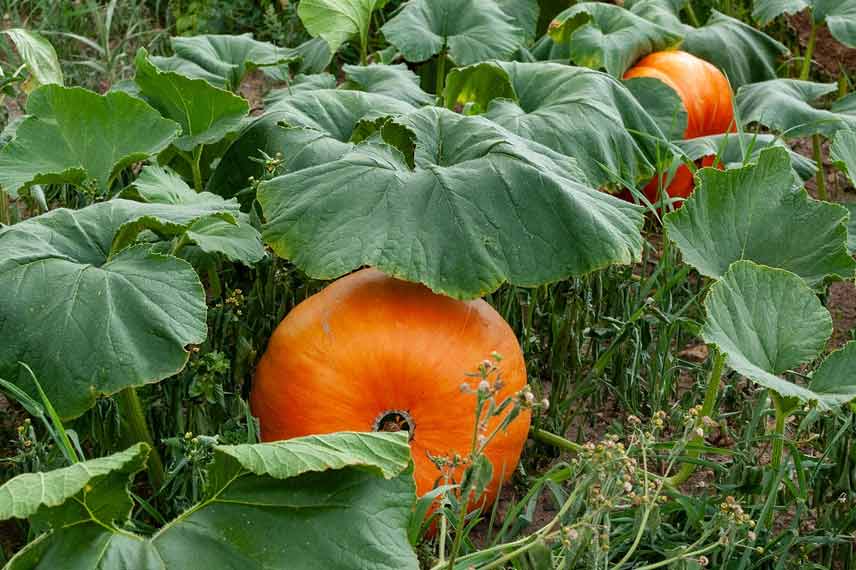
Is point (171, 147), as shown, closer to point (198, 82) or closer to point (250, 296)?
point (198, 82)

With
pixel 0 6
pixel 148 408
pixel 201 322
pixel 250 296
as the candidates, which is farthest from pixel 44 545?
pixel 0 6

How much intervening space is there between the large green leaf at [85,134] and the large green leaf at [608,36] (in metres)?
1.48

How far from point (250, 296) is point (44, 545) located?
98 cm

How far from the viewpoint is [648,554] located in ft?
7.26

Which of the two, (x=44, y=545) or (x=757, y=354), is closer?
(x=44, y=545)

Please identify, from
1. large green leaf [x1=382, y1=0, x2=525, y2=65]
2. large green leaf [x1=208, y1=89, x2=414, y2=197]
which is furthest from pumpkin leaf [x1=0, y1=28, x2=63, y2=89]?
large green leaf [x1=382, y1=0, x2=525, y2=65]

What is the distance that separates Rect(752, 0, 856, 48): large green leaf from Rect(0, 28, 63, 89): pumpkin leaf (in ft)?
7.48

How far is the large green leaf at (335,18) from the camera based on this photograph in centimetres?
339

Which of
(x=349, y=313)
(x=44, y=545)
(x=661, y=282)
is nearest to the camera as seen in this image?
(x=44, y=545)

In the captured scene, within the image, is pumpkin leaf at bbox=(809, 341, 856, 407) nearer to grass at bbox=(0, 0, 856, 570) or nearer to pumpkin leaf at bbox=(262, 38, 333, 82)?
grass at bbox=(0, 0, 856, 570)

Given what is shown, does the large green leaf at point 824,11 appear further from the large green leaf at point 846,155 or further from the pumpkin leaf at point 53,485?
the pumpkin leaf at point 53,485

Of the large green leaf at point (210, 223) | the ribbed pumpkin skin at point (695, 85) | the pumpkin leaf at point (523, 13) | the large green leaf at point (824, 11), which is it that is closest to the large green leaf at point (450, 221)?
the large green leaf at point (210, 223)

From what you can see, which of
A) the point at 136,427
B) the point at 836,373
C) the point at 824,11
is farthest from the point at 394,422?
the point at 824,11

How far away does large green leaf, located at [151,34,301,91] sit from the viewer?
3.27 meters
